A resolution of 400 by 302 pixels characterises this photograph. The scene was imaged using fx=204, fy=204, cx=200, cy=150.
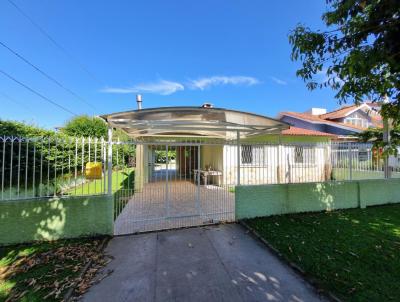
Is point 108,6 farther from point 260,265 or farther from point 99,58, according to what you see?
point 260,265

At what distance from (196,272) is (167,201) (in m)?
2.84

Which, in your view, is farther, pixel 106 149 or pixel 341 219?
pixel 341 219

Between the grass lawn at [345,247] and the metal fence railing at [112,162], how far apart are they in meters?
1.59

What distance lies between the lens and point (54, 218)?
16.8 ft

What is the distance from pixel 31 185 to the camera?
5.16 m

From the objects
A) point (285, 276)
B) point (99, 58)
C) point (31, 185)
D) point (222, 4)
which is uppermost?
point (99, 58)

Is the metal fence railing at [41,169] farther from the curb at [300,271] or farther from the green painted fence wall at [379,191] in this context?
the green painted fence wall at [379,191]

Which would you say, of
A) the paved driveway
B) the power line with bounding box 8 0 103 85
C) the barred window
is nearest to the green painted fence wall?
the barred window

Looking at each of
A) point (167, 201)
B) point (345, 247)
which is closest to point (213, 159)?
point (167, 201)

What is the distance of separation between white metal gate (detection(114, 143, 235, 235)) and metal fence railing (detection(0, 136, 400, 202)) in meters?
0.11

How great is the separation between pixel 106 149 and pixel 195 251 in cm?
359

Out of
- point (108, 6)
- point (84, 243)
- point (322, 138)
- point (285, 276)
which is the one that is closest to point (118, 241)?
point (84, 243)

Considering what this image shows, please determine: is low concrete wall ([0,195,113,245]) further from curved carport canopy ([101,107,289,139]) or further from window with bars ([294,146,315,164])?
window with bars ([294,146,315,164])

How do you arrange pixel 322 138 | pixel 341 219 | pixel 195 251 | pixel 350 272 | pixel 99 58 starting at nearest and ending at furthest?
pixel 350 272
pixel 195 251
pixel 341 219
pixel 322 138
pixel 99 58
